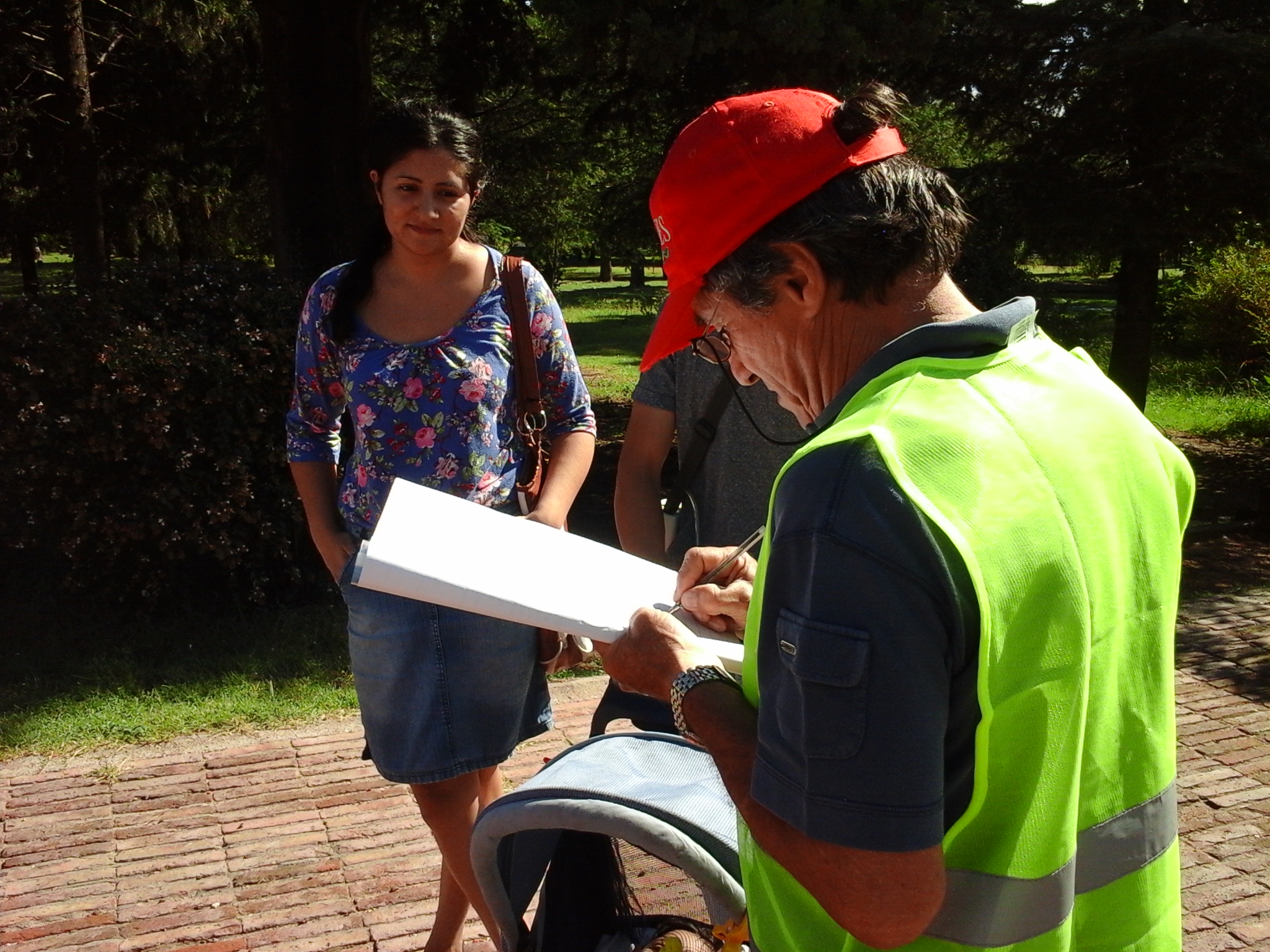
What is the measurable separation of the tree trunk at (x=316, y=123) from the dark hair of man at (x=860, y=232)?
18.1 ft

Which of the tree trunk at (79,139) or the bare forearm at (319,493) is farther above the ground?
the tree trunk at (79,139)

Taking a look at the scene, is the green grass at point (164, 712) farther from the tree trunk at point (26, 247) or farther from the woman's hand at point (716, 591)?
the tree trunk at point (26, 247)

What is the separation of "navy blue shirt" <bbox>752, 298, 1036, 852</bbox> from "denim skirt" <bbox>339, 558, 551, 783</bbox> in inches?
62.9

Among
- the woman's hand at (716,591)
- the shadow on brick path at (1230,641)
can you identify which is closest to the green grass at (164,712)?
the woman's hand at (716,591)

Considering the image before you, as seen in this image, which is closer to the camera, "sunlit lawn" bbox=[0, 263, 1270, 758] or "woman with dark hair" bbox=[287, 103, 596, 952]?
"woman with dark hair" bbox=[287, 103, 596, 952]

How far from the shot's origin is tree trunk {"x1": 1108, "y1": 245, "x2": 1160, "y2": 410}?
888cm

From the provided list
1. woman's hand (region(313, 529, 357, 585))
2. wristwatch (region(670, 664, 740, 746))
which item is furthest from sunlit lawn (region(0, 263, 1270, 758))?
wristwatch (region(670, 664, 740, 746))

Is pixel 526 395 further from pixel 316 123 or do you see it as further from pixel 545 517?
pixel 316 123

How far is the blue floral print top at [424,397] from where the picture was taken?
2680 millimetres

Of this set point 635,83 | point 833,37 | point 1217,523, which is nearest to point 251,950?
point 833,37

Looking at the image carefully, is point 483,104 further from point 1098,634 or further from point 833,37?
point 1098,634

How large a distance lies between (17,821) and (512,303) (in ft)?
8.69

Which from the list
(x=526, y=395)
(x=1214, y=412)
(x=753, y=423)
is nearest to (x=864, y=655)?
(x=753, y=423)

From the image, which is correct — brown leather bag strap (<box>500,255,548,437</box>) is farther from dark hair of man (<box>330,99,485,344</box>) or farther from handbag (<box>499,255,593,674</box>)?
dark hair of man (<box>330,99,485,344</box>)
